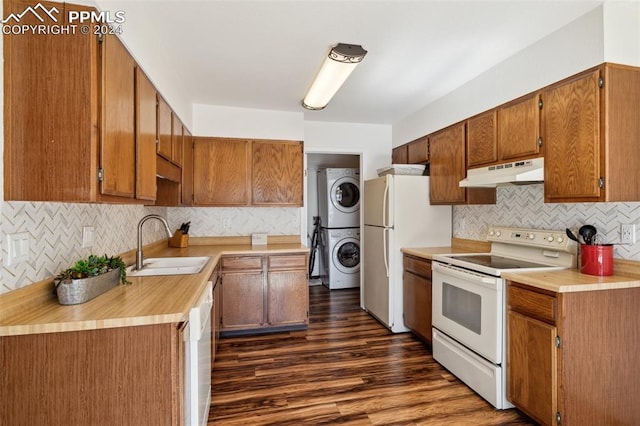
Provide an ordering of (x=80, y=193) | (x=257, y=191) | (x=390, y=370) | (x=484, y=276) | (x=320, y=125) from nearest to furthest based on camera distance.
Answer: (x=80, y=193), (x=484, y=276), (x=390, y=370), (x=257, y=191), (x=320, y=125)

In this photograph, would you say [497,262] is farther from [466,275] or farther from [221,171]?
[221,171]

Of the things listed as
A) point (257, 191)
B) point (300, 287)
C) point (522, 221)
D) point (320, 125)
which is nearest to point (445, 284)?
point (522, 221)

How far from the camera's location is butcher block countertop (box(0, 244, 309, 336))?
117 centimetres

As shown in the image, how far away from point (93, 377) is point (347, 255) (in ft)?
14.4

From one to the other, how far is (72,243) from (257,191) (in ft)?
6.69

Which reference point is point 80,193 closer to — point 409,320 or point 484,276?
point 484,276

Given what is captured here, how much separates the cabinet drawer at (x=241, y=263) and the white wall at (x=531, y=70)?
7.41 ft

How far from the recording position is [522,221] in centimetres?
269

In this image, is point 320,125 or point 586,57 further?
point 320,125

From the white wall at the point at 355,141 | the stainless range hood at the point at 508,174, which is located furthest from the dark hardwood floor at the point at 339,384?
the white wall at the point at 355,141

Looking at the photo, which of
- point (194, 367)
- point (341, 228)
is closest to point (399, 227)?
point (341, 228)

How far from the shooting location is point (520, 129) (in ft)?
7.59

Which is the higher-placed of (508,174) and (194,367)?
(508,174)

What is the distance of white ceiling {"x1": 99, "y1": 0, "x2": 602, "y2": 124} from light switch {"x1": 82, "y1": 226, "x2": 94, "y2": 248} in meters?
1.04
